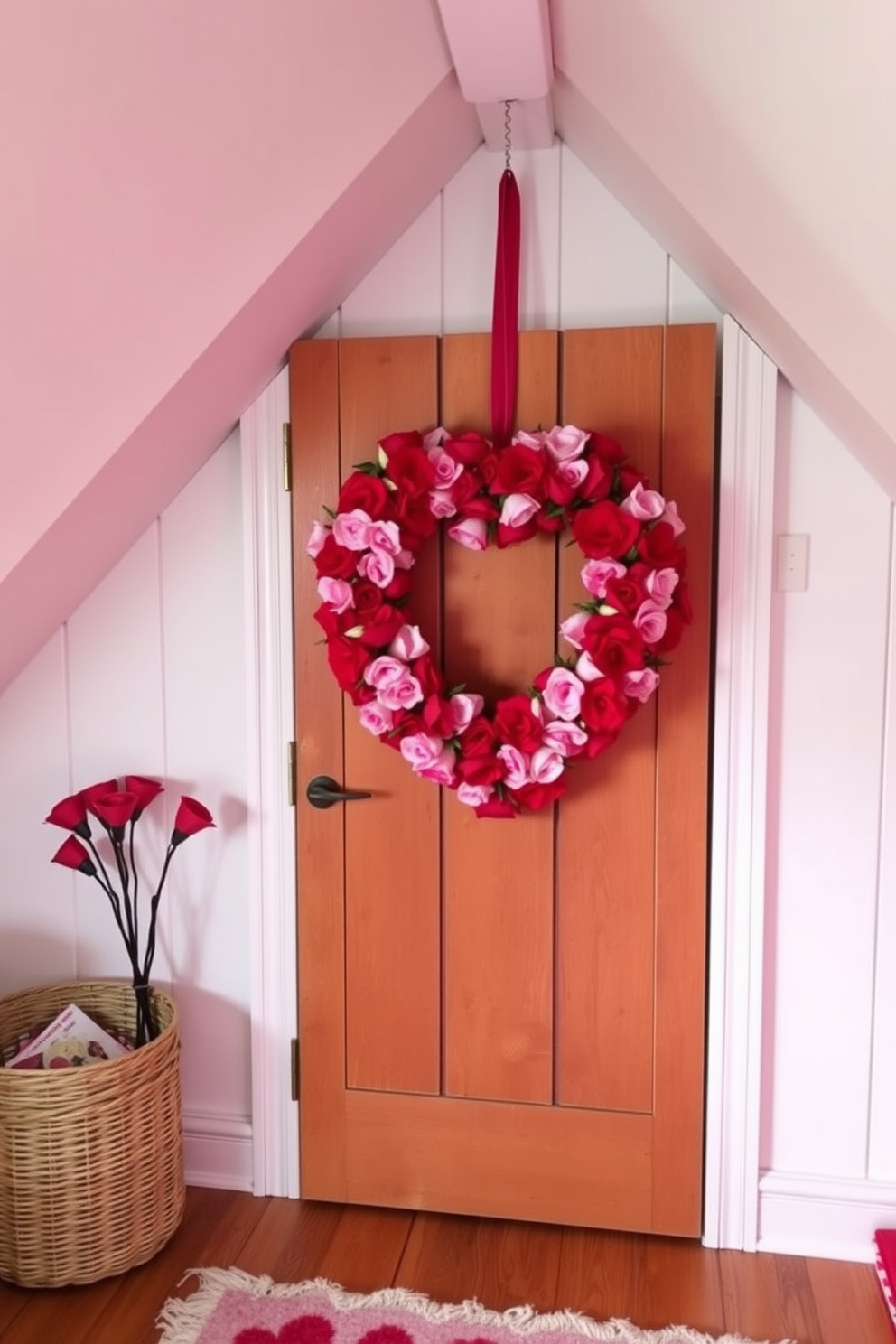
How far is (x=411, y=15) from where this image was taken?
172cm

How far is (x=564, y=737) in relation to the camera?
2.01 metres

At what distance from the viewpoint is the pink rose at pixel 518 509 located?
198 cm

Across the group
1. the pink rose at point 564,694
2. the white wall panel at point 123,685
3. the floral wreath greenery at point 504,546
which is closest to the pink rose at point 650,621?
the floral wreath greenery at point 504,546

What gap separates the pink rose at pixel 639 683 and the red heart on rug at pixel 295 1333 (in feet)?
3.92

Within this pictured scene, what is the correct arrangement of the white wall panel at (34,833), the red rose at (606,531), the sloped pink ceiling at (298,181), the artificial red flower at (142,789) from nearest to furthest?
the sloped pink ceiling at (298,181) < the red rose at (606,531) < the artificial red flower at (142,789) < the white wall panel at (34,833)

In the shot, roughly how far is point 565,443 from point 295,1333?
164cm

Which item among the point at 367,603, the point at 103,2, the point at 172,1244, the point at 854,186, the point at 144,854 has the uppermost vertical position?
the point at 103,2

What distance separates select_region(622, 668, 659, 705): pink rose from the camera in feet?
6.47

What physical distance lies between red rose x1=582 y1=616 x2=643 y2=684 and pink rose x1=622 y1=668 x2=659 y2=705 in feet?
0.04

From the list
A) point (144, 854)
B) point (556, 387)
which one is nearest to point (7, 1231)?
point (144, 854)

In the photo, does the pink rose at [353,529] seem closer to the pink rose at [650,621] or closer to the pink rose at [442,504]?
the pink rose at [442,504]

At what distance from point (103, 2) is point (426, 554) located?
108 cm

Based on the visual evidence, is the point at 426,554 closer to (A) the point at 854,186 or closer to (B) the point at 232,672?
(B) the point at 232,672

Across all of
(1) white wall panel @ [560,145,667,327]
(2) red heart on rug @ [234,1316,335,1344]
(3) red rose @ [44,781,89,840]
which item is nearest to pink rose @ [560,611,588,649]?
(1) white wall panel @ [560,145,667,327]
